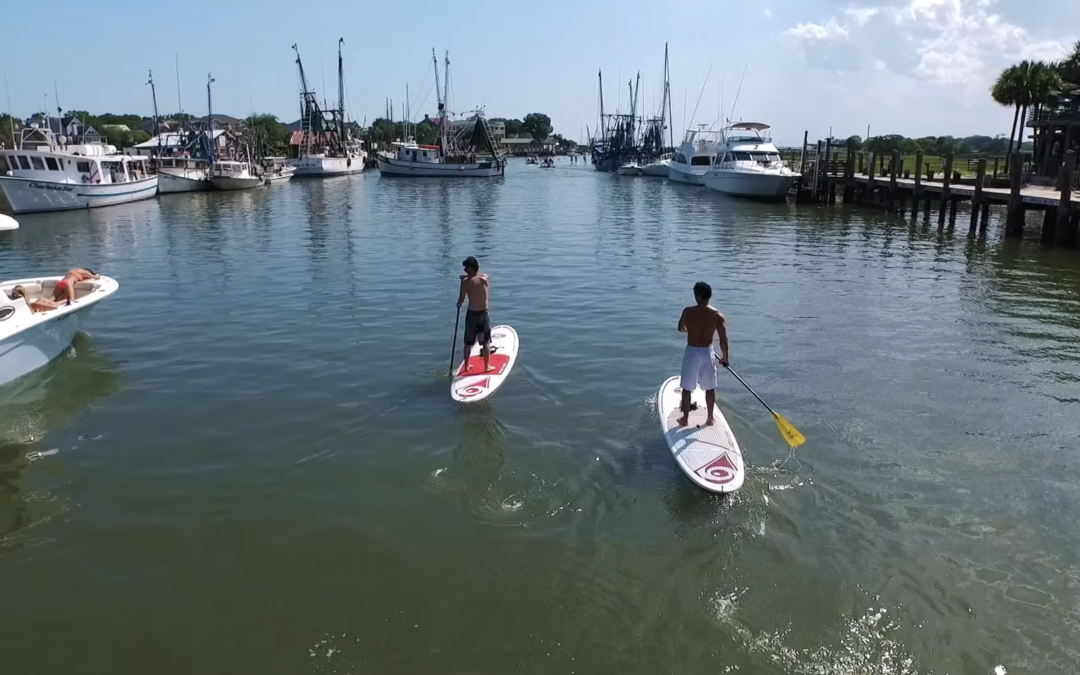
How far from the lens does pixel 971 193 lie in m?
29.9

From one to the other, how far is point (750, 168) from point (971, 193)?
55.1 ft

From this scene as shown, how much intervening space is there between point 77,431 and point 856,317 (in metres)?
14.7

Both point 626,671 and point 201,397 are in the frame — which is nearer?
point 626,671

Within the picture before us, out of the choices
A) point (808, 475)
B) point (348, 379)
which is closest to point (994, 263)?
point (808, 475)

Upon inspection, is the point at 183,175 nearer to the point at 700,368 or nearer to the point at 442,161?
the point at 442,161

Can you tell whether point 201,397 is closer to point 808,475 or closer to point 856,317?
point 808,475

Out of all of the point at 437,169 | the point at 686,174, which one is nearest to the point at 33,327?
the point at 686,174

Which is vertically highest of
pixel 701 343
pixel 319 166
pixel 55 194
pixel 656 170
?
pixel 319 166

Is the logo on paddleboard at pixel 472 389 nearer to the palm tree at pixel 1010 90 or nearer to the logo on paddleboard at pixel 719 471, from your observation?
the logo on paddleboard at pixel 719 471

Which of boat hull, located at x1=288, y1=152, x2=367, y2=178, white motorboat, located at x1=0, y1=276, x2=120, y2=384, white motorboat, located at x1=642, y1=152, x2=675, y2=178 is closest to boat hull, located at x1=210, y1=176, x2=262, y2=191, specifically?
boat hull, located at x1=288, y1=152, x2=367, y2=178

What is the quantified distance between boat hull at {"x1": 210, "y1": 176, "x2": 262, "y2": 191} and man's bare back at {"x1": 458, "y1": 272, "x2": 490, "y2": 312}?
168 ft

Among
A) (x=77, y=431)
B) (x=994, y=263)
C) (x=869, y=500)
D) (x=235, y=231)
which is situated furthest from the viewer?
(x=235, y=231)

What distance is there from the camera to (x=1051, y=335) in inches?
565

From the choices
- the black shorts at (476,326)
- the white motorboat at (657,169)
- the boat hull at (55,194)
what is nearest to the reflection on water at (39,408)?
the black shorts at (476,326)
